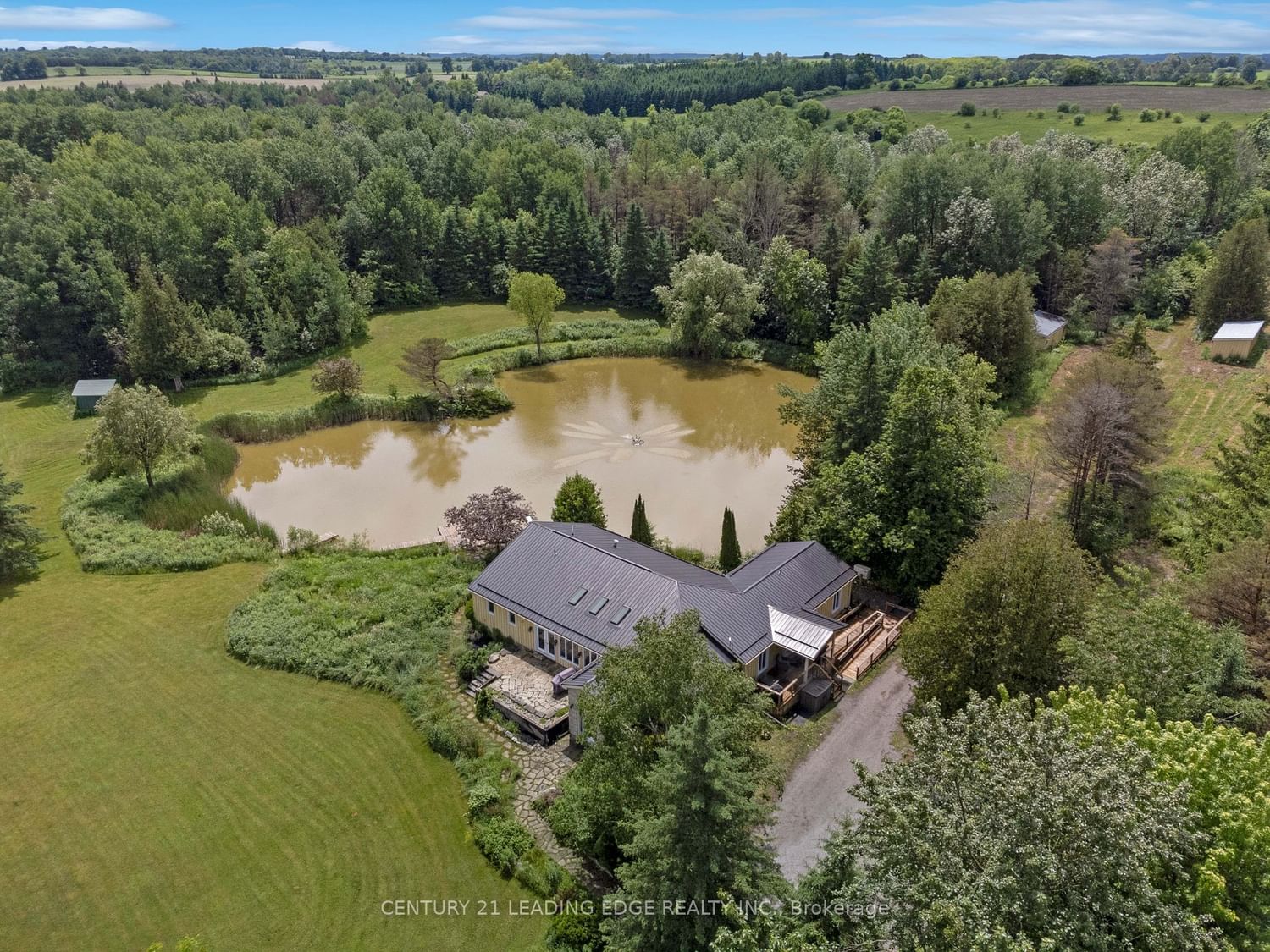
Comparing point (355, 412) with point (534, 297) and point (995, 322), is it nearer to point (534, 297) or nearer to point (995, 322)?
point (534, 297)

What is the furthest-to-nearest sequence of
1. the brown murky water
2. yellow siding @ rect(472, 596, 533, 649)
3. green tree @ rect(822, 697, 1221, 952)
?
the brown murky water
yellow siding @ rect(472, 596, 533, 649)
green tree @ rect(822, 697, 1221, 952)

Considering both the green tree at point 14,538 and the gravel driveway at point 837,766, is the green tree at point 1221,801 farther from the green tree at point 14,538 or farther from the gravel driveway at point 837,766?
the green tree at point 14,538

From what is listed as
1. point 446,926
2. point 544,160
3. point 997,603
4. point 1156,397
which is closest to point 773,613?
point 997,603

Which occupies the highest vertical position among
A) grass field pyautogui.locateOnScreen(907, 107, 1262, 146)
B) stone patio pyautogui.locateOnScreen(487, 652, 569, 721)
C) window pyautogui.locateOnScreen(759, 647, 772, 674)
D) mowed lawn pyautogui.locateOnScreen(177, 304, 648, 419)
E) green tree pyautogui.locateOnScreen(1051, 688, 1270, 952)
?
grass field pyautogui.locateOnScreen(907, 107, 1262, 146)

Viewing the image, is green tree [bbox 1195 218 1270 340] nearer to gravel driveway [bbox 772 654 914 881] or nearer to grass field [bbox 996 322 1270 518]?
grass field [bbox 996 322 1270 518]

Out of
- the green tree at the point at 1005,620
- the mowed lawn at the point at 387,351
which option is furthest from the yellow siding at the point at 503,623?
the mowed lawn at the point at 387,351

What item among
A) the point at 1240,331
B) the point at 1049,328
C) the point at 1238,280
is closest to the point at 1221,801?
the point at 1049,328

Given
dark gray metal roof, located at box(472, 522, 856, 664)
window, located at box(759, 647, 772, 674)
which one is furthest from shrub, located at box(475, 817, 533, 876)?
window, located at box(759, 647, 772, 674)
